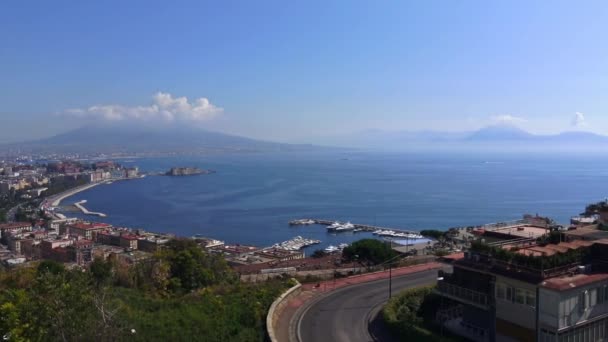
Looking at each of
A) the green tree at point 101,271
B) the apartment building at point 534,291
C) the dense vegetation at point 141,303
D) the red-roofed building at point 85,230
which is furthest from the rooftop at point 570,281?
the red-roofed building at point 85,230

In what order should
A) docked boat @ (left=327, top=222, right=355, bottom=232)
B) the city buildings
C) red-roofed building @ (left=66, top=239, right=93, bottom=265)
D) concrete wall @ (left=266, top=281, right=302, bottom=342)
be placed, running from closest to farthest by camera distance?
the city buildings < concrete wall @ (left=266, top=281, right=302, bottom=342) < red-roofed building @ (left=66, top=239, right=93, bottom=265) < docked boat @ (left=327, top=222, right=355, bottom=232)

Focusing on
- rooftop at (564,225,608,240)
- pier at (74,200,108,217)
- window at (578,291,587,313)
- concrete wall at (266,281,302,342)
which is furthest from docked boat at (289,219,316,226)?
window at (578,291,587,313)

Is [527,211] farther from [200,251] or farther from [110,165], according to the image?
[110,165]

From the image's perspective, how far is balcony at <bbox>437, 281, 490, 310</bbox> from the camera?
6355 millimetres

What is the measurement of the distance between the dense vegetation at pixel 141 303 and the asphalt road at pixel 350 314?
71 centimetres

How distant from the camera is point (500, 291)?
6164mm

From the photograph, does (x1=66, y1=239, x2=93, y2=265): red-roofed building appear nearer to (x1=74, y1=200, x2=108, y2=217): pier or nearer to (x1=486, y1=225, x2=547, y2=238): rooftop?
(x1=74, y1=200, x2=108, y2=217): pier

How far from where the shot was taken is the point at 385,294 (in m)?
9.11

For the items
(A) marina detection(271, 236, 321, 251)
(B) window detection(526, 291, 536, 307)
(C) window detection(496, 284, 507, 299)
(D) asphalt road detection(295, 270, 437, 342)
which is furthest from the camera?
(A) marina detection(271, 236, 321, 251)

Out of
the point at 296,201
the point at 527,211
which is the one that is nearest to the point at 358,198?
the point at 296,201

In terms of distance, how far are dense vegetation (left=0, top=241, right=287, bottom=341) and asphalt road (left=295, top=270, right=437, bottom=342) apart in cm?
71

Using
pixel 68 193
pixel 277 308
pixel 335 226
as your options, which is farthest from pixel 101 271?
pixel 68 193

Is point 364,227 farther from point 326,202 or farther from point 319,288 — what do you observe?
point 319,288

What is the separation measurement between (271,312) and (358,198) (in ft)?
156
